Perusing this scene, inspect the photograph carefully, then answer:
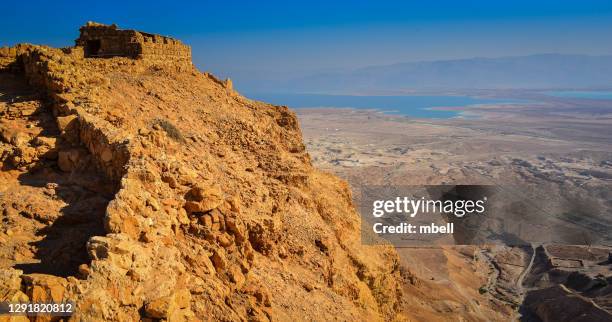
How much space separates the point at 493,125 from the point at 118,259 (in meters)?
127

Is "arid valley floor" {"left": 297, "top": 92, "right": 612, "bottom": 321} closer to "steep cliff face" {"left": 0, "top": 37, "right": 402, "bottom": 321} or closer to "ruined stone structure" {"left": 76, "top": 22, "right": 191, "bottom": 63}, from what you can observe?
"steep cliff face" {"left": 0, "top": 37, "right": 402, "bottom": 321}

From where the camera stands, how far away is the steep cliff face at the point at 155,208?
496 cm

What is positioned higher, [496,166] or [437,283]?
[496,166]

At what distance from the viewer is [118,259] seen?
15.8 feet

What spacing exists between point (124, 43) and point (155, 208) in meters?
8.85

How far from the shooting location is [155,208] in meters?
6.20

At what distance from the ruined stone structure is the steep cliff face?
1.51ft

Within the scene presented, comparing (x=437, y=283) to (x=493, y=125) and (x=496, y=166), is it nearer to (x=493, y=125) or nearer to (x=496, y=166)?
(x=496, y=166)

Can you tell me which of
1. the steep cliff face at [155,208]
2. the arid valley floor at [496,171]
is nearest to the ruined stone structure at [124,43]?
the steep cliff face at [155,208]

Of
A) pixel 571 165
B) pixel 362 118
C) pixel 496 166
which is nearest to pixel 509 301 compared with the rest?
pixel 496 166

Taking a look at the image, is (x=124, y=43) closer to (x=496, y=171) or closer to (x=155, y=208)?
(x=155, y=208)

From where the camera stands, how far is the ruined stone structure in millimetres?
13336

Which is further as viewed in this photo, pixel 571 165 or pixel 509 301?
pixel 571 165

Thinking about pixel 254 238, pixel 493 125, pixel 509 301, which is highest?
pixel 493 125
